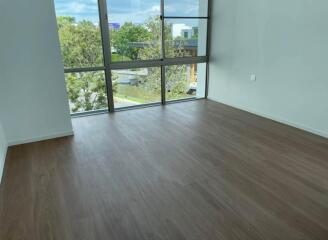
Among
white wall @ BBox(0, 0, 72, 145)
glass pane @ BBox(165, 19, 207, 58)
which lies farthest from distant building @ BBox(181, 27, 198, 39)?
white wall @ BBox(0, 0, 72, 145)

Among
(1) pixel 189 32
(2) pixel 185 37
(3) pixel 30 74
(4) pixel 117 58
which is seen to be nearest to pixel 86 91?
(4) pixel 117 58

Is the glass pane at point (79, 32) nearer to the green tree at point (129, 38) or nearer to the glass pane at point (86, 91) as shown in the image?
the glass pane at point (86, 91)

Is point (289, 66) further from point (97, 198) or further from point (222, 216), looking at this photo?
point (97, 198)

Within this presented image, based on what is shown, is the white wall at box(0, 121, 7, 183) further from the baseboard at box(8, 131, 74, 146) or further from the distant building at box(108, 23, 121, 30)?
the distant building at box(108, 23, 121, 30)

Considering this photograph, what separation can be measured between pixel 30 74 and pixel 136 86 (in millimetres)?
2098

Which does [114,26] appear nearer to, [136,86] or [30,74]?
[136,86]

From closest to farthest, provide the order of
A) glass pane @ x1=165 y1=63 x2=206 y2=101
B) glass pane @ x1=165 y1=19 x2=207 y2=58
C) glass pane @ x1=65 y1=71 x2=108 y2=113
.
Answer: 1. glass pane @ x1=65 y1=71 x2=108 y2=113
2. glass pane @ x1=165 y1=19 x2=207 y2=58
3. glass pane @ x1=165 y1=63 x2=206 y2=101

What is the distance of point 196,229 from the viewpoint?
1825 mm

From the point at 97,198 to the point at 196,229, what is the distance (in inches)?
36.9

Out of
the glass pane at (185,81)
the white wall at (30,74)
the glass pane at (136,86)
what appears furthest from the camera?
the glass pane at (185,81)

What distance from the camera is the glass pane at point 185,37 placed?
16.3 feet

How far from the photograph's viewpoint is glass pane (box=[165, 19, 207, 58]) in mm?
4953

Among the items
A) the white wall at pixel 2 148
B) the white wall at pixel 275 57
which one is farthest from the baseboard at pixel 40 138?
the white wall at pixel 275 57

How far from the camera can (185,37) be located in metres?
5.16
